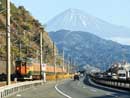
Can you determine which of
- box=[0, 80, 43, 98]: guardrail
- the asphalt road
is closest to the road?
the asphalt road

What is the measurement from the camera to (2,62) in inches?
3615

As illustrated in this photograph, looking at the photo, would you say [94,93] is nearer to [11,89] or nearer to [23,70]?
[11,89]

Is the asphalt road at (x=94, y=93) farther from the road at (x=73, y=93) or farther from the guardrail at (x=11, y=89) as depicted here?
the guardrail at (x=11, y=89)

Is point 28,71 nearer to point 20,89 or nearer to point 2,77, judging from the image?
point 2,77

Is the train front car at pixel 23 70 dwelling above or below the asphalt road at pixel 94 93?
above

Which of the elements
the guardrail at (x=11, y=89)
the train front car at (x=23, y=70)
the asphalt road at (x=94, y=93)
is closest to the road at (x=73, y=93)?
the asphalt road at (x=94, y=93)

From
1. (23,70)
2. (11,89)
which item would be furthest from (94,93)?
(23,70)

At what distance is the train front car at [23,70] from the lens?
8981cm

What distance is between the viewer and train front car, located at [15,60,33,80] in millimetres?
89812

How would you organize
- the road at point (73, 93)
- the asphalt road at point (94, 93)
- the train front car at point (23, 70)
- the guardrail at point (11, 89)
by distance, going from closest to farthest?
the asphalt road at point (94, 93) → the guardrail at point (11, 89) → the road at point (73, 93) → the train front car at point (23, 70)

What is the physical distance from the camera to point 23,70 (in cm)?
9006

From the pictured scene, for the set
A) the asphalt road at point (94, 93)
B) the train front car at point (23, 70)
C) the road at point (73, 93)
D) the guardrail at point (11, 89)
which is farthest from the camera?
the train front car at point (23, 70)

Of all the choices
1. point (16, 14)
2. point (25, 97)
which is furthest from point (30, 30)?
point (25, 97)

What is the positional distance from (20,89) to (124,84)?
11.3 meters
